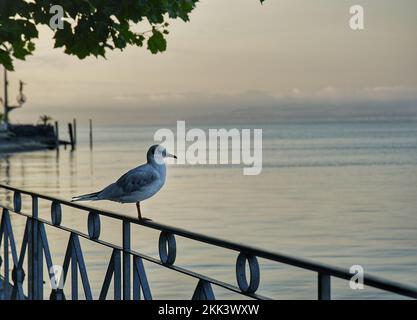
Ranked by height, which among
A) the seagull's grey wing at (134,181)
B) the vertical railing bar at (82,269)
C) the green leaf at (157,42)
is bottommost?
the vertical railing bar at (82,269)

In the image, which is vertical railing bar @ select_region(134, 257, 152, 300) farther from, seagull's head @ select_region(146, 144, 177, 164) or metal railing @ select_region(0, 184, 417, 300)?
seagull's head @ select_region(146, 144, 177, 164)

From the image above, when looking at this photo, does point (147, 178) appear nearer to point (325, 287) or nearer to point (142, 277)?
point (142, 277)

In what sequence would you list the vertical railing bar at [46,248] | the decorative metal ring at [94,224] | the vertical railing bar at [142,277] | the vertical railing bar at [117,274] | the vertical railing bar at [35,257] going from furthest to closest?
the vertical railing bar at [35,257] < the vertical railing bar at [46,248] < the decorative metal ring at [94,224] < the vertical railing bar at [117,274] < the vertical railing bar at [142,277]

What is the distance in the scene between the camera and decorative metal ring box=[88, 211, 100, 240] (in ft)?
19.2

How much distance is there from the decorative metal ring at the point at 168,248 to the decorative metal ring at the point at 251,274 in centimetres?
84

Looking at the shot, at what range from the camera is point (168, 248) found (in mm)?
4789

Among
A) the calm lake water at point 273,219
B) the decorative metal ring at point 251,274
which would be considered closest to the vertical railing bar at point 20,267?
the decorative metal ring at point 251,274

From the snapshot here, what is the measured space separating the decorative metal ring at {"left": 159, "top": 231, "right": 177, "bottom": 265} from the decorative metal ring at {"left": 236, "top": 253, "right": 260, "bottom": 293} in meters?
0.84

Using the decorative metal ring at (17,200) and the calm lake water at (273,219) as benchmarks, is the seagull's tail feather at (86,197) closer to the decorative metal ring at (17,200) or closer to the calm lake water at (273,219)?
the decorative metal ring at (17,200)

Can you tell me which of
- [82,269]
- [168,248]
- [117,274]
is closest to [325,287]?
[168,248]

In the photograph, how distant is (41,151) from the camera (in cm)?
10438

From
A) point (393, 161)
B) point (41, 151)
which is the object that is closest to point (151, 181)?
point (393, 161)

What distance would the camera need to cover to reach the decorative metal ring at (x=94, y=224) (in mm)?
5840
